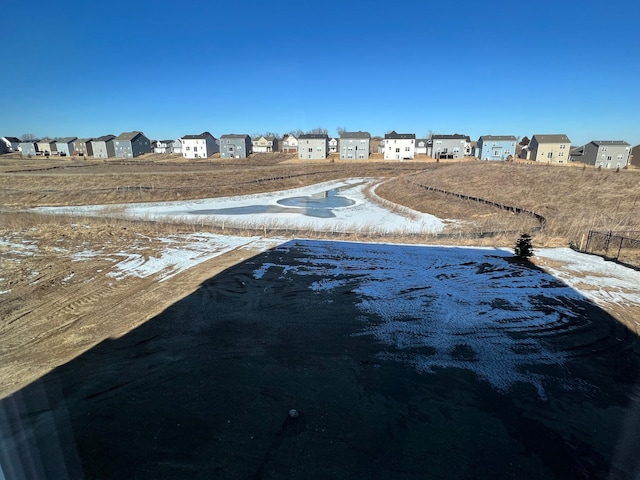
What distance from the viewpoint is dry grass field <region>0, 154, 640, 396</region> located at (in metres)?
8.73

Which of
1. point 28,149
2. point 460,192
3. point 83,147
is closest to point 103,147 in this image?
point 83,147

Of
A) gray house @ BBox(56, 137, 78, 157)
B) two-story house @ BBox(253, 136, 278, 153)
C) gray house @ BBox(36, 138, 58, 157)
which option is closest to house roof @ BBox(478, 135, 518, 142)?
two-story house @ BBox(253, 136, 278, 153)

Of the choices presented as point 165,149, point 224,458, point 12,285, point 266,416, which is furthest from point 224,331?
point 165,149

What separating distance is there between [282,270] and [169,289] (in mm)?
4036

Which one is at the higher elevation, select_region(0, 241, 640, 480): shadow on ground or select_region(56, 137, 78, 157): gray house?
select_region(56, 137, 78, 157): gray house

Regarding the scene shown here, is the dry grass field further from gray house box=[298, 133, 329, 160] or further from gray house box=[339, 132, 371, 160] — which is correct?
gray house box=[298, 133, 329, 160]

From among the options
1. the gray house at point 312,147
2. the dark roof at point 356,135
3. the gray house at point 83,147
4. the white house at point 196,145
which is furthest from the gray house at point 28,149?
the dark roof at point 356,135

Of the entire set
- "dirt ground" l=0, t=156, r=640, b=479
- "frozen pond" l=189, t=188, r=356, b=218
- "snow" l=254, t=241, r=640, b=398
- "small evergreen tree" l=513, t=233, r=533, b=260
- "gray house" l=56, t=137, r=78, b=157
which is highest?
"gray house" l=56, t=137, r=78, b=157

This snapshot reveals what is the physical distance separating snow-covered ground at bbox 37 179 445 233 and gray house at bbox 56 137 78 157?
90569 mm

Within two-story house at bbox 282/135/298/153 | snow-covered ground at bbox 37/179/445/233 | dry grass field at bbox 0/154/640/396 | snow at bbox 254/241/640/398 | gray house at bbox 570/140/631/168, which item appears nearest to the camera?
snow at bbox 254/241/640/398

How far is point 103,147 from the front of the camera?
94.7 m

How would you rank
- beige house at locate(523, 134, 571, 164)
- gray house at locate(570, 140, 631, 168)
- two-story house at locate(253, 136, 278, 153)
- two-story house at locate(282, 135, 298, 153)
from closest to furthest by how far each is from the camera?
1. gray house at locate(570, 140, 631, 168)
2. beige house at locate(523, 134, 571, 164)
3. two-story house at locate(253, 136, 278, 153)
4. two-story house at locate(282, 135, 298, 153)

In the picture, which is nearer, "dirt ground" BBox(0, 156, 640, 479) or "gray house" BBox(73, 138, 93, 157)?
"dirt ground" BBox(0, 156, 640, 479)

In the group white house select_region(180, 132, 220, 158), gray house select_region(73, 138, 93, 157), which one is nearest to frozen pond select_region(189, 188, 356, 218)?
white house select_region(180, 132, 220, 158)
